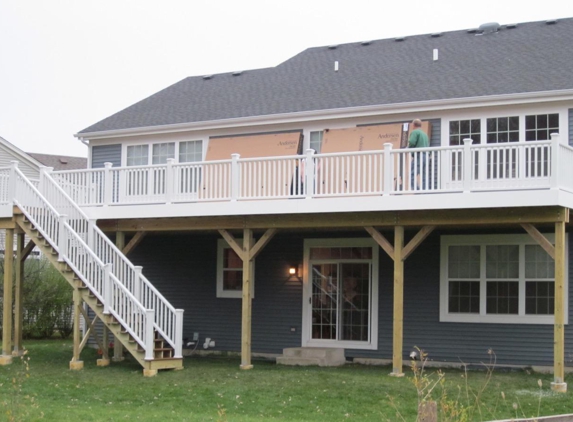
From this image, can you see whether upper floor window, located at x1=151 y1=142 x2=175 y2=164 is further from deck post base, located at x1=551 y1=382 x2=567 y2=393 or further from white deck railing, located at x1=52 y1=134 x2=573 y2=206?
deck post base, located at x1=551 y1=382 x2=567 y2=393

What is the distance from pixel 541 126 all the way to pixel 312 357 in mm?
6613

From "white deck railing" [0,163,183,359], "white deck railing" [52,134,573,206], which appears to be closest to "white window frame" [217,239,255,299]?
"white deck railing" [52,134,573,206]

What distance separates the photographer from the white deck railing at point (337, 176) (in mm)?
15703

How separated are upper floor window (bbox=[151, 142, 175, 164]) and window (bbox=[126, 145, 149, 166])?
223 millimetres

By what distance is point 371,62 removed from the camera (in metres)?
23.5

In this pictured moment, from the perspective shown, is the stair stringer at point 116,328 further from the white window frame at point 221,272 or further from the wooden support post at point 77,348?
the white window frame at point 221,272

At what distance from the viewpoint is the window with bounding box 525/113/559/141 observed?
18359 millimetres

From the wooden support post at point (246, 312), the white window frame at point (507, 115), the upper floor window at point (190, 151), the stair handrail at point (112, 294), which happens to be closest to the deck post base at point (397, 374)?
the wooden support post at point (246, 312)

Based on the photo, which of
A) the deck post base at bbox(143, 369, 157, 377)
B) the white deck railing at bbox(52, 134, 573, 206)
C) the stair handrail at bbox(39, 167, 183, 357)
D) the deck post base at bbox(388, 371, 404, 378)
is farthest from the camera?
the stair handrail at bbox(39, 167, 183, 357)

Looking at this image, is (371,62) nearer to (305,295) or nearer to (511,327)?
(305,295)

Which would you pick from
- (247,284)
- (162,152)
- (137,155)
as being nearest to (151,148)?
(162,152)

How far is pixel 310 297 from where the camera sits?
2103 cm

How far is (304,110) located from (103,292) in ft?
20.5

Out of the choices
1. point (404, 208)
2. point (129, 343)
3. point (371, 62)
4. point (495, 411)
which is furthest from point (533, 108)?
point (129, 343)
